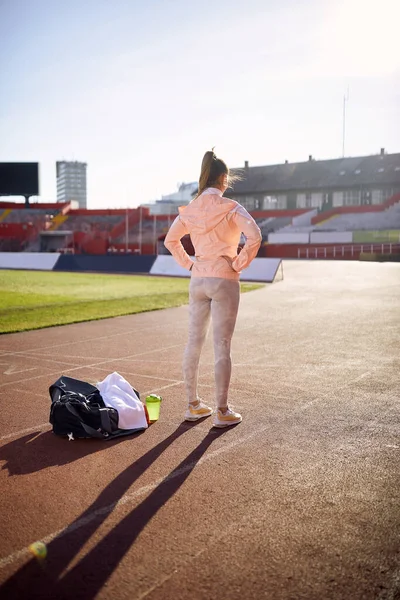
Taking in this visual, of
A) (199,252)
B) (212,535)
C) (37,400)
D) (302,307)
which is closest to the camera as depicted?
(212,535)

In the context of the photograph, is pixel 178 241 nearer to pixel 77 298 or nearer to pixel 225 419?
pixel 225 419

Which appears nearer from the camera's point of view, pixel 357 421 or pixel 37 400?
pixel 357 421

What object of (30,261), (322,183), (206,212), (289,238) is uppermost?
(322,183)

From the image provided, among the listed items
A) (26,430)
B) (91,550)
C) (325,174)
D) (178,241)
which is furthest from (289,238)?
(91,550)

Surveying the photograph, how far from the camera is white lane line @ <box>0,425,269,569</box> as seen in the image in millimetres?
3178

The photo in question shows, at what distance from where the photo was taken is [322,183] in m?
69.8

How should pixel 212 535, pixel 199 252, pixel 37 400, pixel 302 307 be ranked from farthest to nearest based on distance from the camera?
pixel 302 307
pixel 37 400
pixel 199 252
pixel 212 535

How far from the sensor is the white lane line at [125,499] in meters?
3.18

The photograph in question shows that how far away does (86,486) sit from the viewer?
13.5 feet

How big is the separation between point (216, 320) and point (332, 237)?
49399mm

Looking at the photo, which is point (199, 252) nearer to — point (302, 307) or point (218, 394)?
point (218, 394)

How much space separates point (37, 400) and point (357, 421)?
337cm

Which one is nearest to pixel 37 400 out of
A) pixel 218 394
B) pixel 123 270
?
pixel 218 394

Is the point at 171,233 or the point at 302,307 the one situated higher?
the point at 171,233
